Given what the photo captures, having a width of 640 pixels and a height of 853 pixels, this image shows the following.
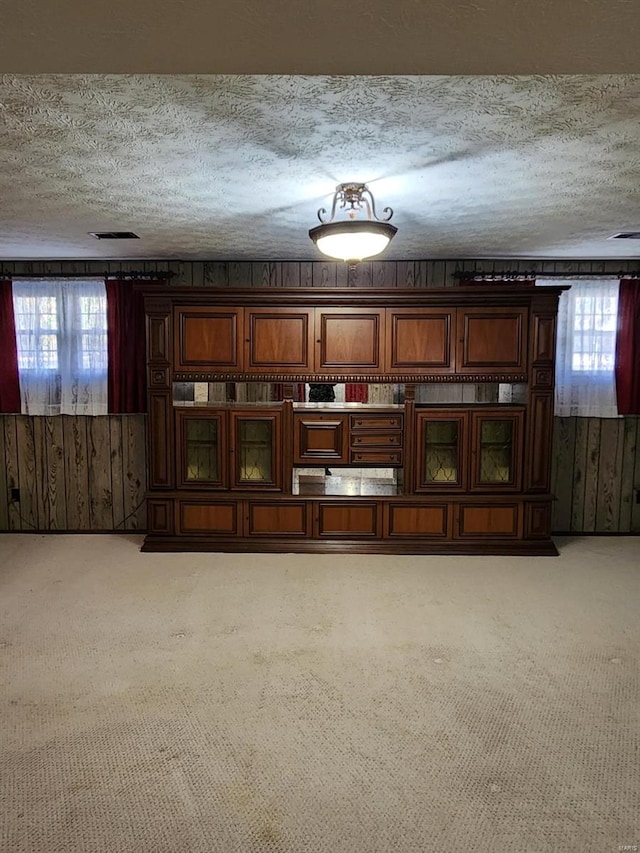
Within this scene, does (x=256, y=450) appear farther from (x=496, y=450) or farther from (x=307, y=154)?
(x=307, y=154)

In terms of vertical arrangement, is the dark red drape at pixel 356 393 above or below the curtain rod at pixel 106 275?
below

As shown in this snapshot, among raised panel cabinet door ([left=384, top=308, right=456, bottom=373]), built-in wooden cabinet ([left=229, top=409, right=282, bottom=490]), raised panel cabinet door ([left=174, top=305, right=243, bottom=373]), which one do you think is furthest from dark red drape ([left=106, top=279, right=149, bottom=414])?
raised panel cabinet door ([left=384, top=308, right=456, bottom=373])

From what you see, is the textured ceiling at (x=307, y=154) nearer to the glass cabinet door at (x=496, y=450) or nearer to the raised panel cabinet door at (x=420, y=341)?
the raised panel cabinet door at (x=420, y=341)

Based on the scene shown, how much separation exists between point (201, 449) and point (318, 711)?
7.79 ft

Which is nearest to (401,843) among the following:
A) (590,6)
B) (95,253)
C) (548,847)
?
(548,847)

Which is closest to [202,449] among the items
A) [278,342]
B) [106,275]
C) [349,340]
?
[278,342]

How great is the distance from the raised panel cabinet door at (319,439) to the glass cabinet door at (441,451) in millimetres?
593

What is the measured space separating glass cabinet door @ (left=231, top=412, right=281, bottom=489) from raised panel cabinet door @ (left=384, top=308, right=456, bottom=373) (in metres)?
1.01

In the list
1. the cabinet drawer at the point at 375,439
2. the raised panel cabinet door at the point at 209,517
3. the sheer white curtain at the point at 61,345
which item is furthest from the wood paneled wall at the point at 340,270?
the raised panel cabinet door at the point at 209,517

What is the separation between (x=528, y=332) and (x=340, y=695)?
9.58ft

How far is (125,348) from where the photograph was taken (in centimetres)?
439

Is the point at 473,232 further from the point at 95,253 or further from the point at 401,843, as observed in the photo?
the point at 401,843

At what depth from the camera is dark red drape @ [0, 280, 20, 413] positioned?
4.39 m

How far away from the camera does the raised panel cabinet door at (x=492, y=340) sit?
13.1 feet
